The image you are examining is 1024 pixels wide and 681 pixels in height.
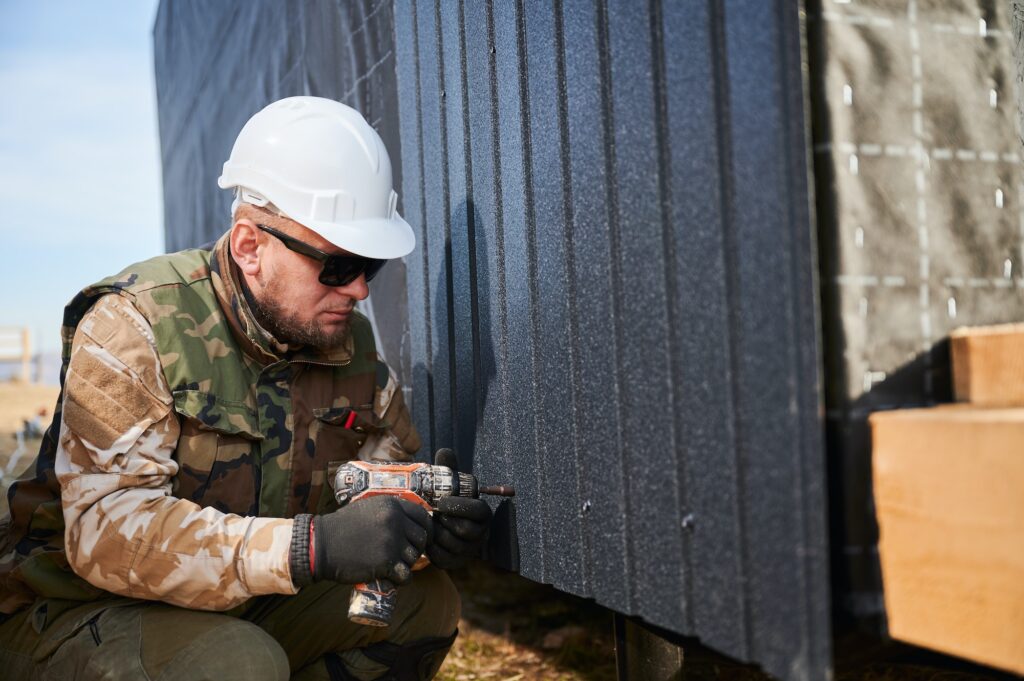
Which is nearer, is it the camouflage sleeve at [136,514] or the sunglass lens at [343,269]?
the camouflage sleeve at [136,514]

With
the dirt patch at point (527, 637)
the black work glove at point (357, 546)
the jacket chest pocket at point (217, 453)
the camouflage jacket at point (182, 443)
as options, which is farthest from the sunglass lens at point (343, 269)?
the dirt patch at point (527, 637)

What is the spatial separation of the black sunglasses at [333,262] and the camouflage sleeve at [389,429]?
521mm

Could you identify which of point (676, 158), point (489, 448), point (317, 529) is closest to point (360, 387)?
point (489, 448)

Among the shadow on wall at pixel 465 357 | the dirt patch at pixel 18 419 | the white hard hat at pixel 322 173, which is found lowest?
the dirt patch at pixel 18 419

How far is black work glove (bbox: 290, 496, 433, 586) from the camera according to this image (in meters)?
2.35

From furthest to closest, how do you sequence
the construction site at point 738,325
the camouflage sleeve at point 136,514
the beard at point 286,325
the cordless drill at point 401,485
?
the beard at point 286,325 → the cordless drill at point 401,485 → the camouflage sleeve at point 136,514 → the construction site at point 738,325

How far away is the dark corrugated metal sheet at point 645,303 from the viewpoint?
155 cm

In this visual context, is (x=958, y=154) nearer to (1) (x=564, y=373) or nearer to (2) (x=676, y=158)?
(2) (x=676, y=158)

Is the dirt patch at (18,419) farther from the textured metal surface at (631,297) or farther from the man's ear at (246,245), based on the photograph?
the textured metal surface at (631,297)

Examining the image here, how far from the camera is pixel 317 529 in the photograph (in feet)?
7.81

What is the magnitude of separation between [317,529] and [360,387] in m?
0.78

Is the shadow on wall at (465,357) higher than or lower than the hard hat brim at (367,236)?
lower

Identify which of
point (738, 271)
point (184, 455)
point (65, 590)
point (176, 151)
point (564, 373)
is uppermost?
point (176, 151)

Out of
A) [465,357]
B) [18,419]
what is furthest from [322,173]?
[18,419]
